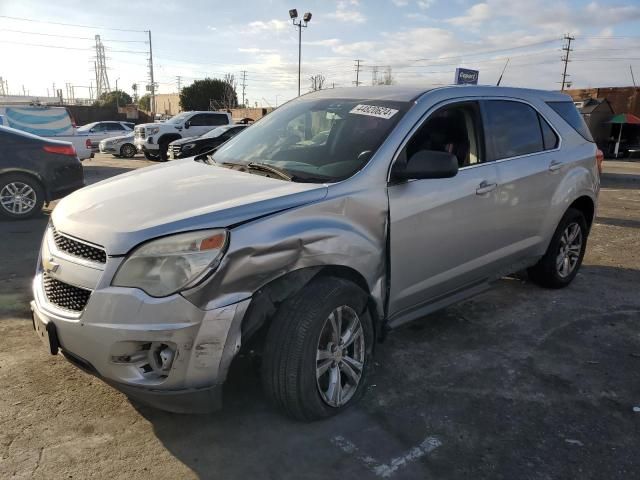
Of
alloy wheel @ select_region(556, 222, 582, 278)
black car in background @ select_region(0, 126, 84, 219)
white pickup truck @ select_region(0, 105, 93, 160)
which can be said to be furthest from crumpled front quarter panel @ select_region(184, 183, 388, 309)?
white pickup truck @ select_region(0, 105, 93, 160)

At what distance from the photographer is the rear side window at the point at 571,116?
15.9 ft

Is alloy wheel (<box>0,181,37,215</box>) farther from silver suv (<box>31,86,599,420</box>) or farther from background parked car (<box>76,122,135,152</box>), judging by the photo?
background parked car (<box>76,122,135,152</box>)

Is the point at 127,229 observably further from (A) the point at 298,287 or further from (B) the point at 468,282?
(B) the point at 468,282

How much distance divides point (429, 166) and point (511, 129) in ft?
4.92

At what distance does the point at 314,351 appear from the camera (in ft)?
8.61

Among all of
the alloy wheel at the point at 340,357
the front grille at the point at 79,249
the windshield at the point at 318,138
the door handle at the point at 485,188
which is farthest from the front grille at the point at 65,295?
the door handle at the point at 485,188

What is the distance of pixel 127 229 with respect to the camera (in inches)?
95.4

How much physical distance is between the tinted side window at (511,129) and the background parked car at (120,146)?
20.1 meters

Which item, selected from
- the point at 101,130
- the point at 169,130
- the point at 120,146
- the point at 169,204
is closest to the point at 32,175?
the point at 169,204

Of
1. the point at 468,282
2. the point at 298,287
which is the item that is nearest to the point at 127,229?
the point at 298,287

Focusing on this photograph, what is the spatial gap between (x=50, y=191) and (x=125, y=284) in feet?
21.9

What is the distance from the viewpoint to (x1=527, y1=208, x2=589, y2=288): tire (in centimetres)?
484

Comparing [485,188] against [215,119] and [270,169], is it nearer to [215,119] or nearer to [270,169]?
[270,169]

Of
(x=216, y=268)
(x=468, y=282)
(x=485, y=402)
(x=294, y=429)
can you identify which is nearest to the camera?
(x=216, y=268)
